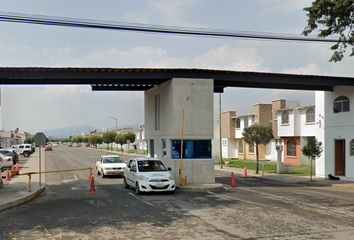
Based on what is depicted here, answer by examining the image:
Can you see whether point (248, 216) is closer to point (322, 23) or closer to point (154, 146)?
point (154, 146)

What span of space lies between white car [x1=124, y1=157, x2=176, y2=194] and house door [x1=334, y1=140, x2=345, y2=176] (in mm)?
13501

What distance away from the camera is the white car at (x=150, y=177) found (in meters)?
15.5

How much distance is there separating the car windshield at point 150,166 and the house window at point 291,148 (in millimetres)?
25783

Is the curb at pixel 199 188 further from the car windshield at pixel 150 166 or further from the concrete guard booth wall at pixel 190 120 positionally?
the car windshield at pixel 150 166

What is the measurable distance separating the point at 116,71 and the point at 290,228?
12.4 meters

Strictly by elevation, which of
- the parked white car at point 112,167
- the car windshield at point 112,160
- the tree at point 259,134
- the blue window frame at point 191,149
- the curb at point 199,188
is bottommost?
the curb at point 199,188

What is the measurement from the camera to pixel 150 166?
17.0 m

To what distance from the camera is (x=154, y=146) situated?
75.3 ft

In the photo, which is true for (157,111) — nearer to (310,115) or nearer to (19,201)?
(19,201)

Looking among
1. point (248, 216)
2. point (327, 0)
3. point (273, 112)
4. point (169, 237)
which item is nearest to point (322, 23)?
point (327, 0)

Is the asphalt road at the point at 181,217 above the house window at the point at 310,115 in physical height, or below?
below

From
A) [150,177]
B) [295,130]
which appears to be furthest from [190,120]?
[295,130]

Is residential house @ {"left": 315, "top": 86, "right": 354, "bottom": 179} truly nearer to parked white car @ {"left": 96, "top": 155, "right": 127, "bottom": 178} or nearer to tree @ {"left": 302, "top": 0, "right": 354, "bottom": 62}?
tree @ {"left": 302, "top": 0, "right": 354, "bottom": 62}

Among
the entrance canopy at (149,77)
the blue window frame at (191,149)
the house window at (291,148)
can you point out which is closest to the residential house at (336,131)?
the entrance canopy at (149,77)
